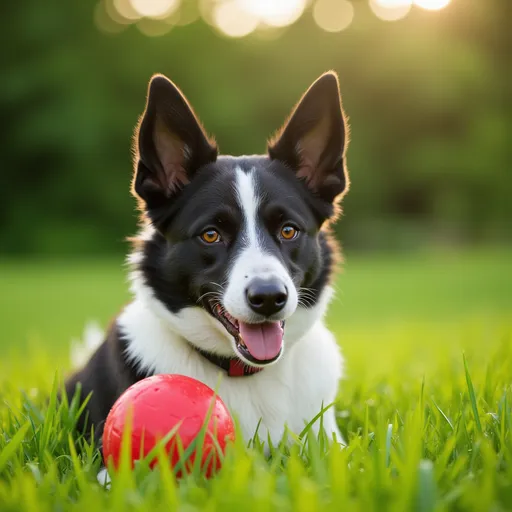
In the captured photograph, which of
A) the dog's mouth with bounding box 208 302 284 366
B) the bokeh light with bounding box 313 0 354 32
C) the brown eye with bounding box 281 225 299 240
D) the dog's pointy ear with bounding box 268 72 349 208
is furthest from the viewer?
the bokeh light with bounding box 313 0 354 32

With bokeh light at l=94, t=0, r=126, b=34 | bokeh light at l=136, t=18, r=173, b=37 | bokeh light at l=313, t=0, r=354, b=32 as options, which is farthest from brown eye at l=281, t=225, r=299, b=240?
Answer: bokeh light at l=313, t=0, r=354, b=32

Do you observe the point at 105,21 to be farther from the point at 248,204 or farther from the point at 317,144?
the point at 248,204

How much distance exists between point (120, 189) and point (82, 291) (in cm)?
1541

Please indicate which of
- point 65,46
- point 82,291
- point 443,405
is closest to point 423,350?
point 443,405

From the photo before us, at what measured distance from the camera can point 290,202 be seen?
3244 mm

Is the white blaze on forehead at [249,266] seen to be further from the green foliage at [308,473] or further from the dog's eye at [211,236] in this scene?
the green foliage at [308,473]

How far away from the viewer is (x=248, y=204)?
10.2 ft

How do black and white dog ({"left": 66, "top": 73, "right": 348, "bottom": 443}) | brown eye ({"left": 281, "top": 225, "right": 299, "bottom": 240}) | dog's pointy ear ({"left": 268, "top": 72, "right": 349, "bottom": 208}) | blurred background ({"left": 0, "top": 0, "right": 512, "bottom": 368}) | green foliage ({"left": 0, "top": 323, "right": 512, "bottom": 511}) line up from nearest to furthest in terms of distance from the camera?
green foliage ({"left": 0, "top": 323, "right": 512, "bottom": 511}) → black and white dog ({"left": 66, "top": 73, "right": 348, "bottom": 443}) → brown eye ({"left": 281, "top": 225, "right": 299, "bottom": 240}) → dog's pointy ear ({"left": 268, "top": 72, "right": 349, "bottom": 208}) → blurred background ({"left": 0, "top": 0, "right": 512, "bottom": 368})

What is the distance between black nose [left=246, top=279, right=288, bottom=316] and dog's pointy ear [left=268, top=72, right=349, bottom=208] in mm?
901

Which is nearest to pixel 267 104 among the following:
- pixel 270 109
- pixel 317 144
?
pixel 270 109

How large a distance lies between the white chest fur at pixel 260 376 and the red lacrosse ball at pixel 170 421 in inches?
17.5

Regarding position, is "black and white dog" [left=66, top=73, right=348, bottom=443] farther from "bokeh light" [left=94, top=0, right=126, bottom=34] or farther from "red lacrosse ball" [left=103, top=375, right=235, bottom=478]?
"bokeh light" [left=94, top=0, right=126, bottom=34]

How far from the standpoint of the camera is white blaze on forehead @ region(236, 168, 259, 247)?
305 centimetres

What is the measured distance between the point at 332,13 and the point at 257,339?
107ft
